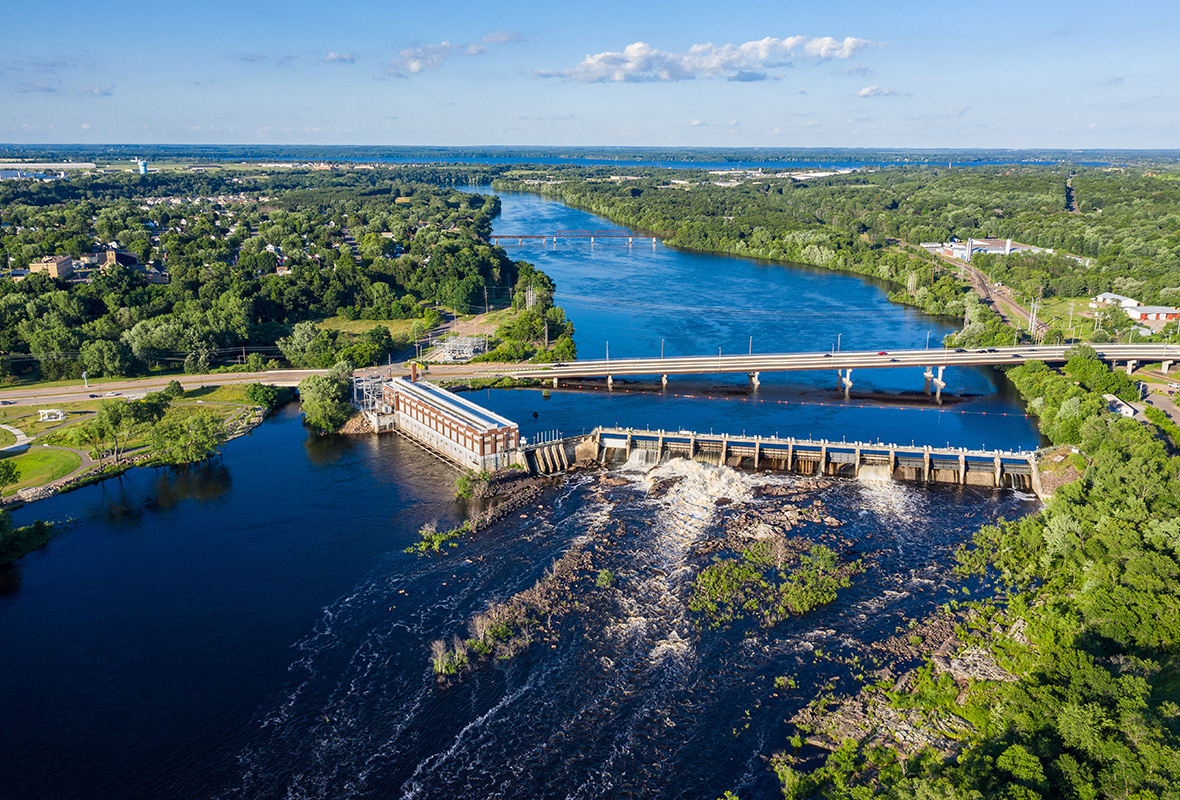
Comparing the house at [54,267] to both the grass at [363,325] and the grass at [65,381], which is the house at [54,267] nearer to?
the grass at [65,381]

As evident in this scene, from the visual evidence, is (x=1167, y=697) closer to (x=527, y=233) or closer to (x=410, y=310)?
(x=410, y=310)

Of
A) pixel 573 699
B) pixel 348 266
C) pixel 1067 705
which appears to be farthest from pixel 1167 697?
pixel 348 266

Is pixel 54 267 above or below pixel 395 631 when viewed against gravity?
above

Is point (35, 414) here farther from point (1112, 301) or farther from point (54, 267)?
point (1112, 301)

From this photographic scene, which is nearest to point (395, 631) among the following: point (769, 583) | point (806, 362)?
point (769, 583)

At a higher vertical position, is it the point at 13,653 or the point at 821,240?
the point at 821,240

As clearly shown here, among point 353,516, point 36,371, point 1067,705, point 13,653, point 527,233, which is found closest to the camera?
point 1067,705
